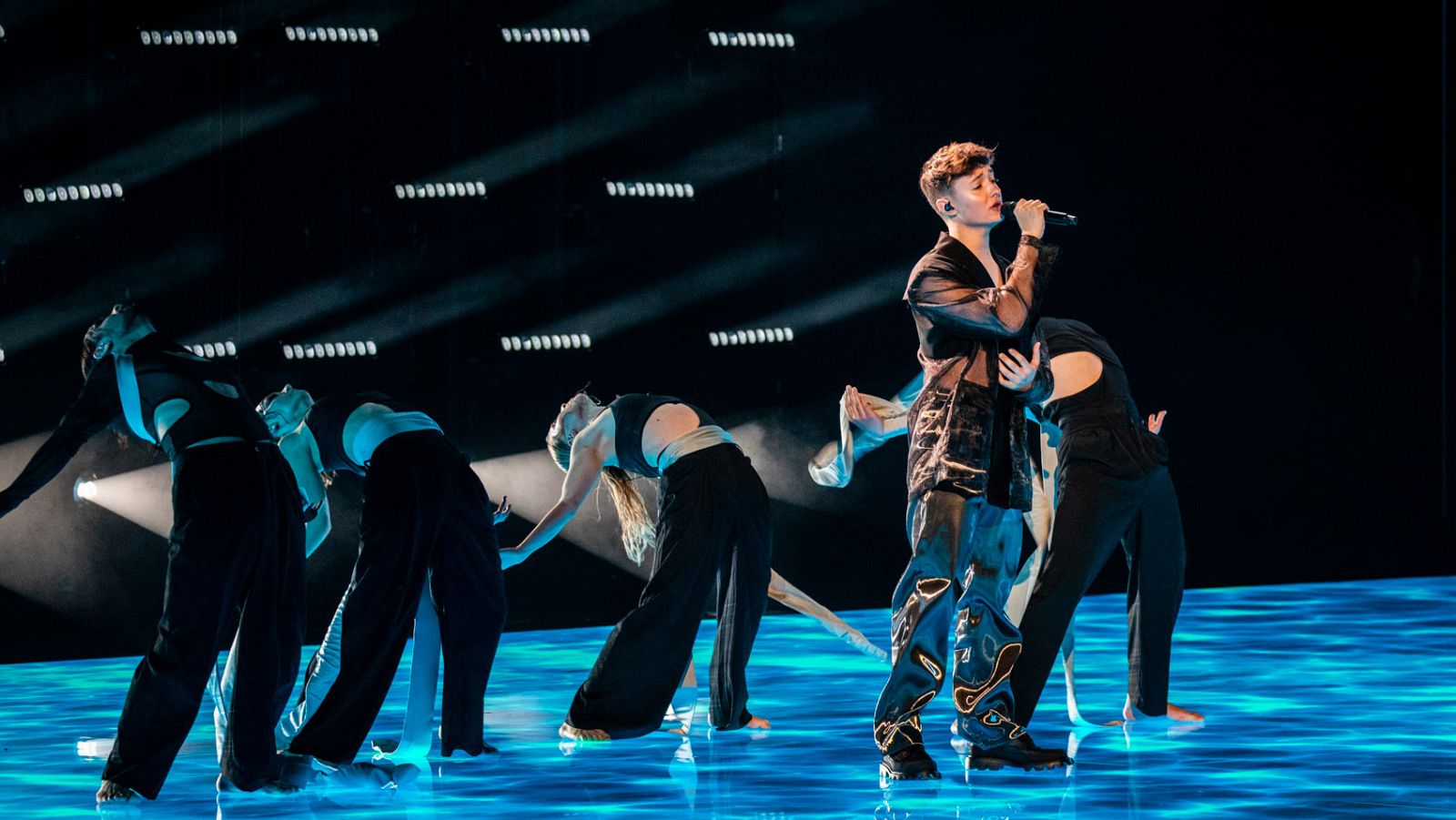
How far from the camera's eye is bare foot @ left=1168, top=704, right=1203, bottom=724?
528 centimetres

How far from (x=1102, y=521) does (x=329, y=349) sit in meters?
3.85

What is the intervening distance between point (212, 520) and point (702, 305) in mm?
4433

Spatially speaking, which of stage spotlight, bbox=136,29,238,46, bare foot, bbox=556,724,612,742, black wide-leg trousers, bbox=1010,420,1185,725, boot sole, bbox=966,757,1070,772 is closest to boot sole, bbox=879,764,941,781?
boot sole, bbox=966,757,1070,772

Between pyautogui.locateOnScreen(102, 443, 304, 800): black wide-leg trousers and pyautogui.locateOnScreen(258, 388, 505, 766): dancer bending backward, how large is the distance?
231 mm

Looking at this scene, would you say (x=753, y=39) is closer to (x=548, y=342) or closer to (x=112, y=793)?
(x=548, y=342)

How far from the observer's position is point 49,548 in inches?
298

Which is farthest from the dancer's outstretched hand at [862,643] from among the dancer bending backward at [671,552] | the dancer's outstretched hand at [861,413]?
the dancer's outstretched hand at [861,413]

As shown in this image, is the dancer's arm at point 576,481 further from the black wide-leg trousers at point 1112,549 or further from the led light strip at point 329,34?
the led light strip at point 329,34

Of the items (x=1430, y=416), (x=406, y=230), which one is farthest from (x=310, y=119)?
(x=1430, y=416)

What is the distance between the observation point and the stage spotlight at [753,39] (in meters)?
8.41

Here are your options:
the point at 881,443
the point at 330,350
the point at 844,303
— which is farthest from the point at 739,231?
the point at 881,443

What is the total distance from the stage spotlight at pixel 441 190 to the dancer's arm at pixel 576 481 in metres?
2.79

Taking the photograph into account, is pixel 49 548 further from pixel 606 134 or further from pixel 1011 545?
pixel 1011 545

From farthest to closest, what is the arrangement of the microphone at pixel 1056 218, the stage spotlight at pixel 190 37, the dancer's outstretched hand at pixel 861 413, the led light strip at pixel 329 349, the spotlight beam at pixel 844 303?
1. the spotlight beam at pixel 844 303
2. the led light strip at pixel 329 349
3. the stage spotlight at pixel 190 37
4. the dancer's outstretched hand at pixel 861 413
5. the microphone at pixel 1056 218
